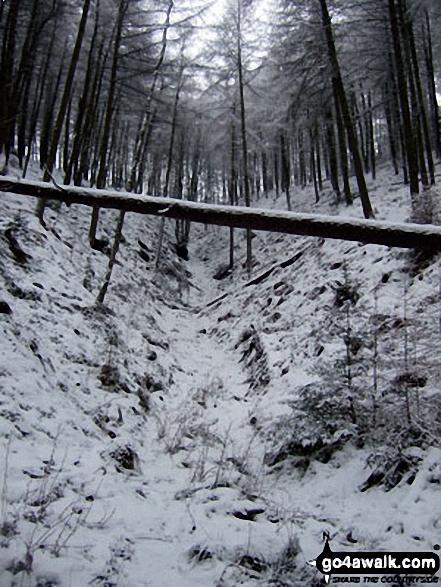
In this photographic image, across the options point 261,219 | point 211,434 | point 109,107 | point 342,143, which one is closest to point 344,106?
point 342,143

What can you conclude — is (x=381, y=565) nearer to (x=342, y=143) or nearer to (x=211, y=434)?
(x=211, y=434)

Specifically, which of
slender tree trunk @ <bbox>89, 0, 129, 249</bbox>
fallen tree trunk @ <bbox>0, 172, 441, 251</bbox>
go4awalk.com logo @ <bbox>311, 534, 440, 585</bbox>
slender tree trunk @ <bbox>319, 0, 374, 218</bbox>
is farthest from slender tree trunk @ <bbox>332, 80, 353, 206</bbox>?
go4awalk.com logo @ <bbox>311, 534, 440, 585</bbox>

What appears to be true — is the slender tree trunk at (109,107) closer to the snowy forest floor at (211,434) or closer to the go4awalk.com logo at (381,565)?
the snowy forest floor at (211,434)

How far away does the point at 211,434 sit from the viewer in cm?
555

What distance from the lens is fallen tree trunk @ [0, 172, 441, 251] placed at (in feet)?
7.89

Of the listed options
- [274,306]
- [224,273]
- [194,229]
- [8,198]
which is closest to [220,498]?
[274,306]

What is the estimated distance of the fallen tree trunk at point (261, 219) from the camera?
2.41 m

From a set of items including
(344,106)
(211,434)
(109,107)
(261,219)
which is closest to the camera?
(261,219)

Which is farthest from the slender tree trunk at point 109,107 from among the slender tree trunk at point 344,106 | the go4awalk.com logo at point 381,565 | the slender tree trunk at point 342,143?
the go4awalk.com logo at point 381,565

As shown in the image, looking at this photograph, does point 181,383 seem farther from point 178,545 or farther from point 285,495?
point 178,545

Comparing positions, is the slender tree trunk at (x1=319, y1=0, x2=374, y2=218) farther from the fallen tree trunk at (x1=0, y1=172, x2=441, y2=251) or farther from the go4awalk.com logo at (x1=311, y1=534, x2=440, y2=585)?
the go4awalk.com logo at (x1=311, y1=534, x2=440, y2=585)

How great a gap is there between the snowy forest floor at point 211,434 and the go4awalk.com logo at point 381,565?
13cm

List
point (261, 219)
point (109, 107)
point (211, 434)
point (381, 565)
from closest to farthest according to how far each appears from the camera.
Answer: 1. point (261, 219)
2. point (381, 565)
3. point (211, 434)
4. point (109, 107)

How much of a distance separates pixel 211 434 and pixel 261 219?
3.93 meters
